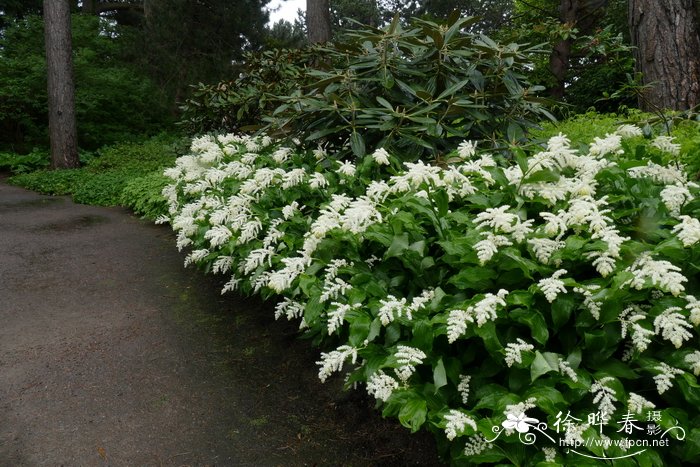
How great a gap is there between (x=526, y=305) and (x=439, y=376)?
33 cm

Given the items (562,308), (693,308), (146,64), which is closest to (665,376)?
(693,308)

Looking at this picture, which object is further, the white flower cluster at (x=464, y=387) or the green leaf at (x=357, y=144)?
the green leaf at (x=357, y=144)

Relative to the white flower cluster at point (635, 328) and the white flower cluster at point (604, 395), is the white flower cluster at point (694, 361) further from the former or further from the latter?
the white flower cluster at point (604, 395)

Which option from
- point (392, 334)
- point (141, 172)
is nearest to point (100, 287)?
point (392, 334)

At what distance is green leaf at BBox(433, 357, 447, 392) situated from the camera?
4.62 feet

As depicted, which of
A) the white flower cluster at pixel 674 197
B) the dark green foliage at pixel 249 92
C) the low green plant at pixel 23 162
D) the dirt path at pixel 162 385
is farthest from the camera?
the low green plant at pixel 23 162

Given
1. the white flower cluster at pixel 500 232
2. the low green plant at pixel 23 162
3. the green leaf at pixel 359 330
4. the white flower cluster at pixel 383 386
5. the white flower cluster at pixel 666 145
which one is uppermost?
the white flower cluster at pixel 666 145

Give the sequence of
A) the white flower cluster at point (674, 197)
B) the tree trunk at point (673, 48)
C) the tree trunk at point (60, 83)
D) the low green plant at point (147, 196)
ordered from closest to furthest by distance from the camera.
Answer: the white flower cluster at point (674, 197)
the tree trunk at point (673, 48)
the low green plant at point (147, 196)
the tree trunk at point (60, 83)

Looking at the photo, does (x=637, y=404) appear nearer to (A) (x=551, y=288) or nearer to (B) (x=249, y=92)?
(A) (x=551, y=288)

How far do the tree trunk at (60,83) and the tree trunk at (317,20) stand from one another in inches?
224

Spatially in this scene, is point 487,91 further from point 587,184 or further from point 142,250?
point 142,250

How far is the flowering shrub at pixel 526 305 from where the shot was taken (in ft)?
4.35

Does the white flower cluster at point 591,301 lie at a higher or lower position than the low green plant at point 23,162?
higher

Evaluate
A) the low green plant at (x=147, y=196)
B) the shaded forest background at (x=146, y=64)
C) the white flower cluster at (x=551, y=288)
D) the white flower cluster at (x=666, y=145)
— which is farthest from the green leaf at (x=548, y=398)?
the shaded forest background at (x=146, y=64)
